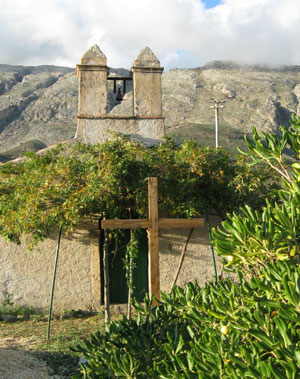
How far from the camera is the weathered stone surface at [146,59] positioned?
7836 mm

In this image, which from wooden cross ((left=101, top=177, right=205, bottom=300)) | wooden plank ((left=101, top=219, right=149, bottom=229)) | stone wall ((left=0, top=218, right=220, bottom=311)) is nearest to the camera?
wooden cross ((left=101, top=177, right=205, bottom=300))

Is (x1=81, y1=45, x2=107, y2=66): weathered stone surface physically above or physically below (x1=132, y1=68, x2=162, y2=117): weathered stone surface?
above

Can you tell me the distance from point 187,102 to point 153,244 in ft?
209

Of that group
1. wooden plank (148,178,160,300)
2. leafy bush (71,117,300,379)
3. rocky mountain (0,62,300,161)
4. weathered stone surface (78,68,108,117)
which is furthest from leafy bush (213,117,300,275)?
rocky mountain (0,62,300,161)

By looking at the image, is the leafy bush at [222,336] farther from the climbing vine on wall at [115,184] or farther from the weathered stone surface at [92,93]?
the weathered stone surface at [92,93]

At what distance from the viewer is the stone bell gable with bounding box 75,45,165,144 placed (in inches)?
304

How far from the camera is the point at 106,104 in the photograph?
7.84 metres

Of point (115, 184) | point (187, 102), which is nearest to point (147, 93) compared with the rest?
point (115, 184)

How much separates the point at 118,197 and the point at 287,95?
6575cm

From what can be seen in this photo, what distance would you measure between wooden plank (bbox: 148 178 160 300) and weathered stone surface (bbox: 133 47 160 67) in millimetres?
3246

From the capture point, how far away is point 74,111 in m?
70.9

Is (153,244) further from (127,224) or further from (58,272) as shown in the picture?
(58,272)

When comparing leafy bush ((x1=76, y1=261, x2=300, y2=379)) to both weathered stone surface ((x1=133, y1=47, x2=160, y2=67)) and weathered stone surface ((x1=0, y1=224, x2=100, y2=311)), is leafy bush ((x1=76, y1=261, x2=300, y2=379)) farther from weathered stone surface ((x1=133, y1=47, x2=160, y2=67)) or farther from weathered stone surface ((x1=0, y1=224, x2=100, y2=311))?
weathered stone surface ((x1=133, y1=47, x2=160, y2=67))

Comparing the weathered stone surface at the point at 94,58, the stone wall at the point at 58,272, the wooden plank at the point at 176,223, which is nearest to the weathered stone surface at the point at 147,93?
the weathered stone surface at the point at 94,58
